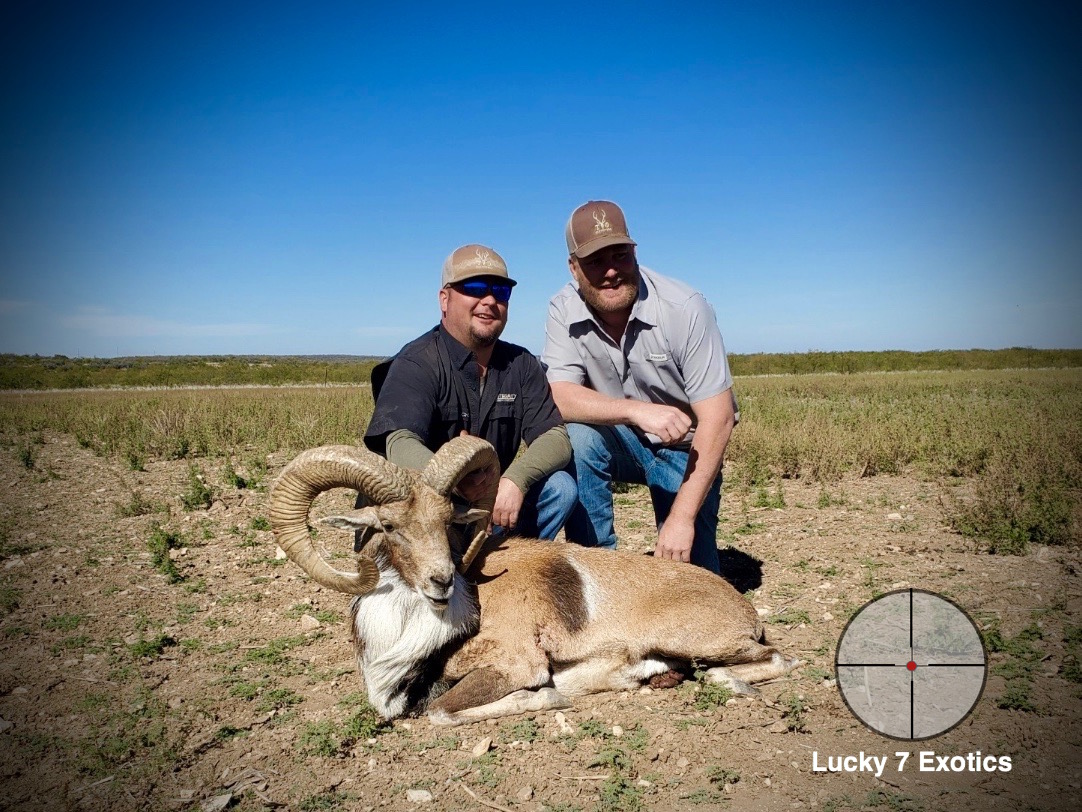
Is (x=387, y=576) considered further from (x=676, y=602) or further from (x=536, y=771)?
(x=676, y=602)

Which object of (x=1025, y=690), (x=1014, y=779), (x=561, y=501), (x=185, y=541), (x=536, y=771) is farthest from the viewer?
(x=185, y=541)

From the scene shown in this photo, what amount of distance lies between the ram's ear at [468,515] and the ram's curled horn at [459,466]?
0.19 ft

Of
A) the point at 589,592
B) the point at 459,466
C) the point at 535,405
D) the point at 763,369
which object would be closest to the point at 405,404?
the point at 459,466

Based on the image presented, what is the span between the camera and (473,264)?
18.1 feet

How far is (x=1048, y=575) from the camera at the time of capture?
633 cm

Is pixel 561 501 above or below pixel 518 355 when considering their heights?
below

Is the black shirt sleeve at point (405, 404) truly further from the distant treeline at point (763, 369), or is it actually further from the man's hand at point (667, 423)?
the distant treeline at point (763, 369)

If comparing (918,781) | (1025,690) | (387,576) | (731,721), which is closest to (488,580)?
(387,576)

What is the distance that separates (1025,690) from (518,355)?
4403mm

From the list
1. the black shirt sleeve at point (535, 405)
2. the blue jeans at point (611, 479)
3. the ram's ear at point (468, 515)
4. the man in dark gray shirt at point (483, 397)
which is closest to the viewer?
→ the ram's ear at point (468, 515)

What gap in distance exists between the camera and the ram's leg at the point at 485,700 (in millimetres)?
4418

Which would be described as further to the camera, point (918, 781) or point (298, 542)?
point (298, 542)

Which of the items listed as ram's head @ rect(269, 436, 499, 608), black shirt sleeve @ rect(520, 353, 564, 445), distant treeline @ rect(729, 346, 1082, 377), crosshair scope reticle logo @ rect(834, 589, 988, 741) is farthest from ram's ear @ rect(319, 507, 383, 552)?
distant treeline @ rect(729, 346, 1082, 377)

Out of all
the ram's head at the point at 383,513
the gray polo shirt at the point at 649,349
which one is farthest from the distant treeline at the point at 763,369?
the ram's head at the point at 383,513
